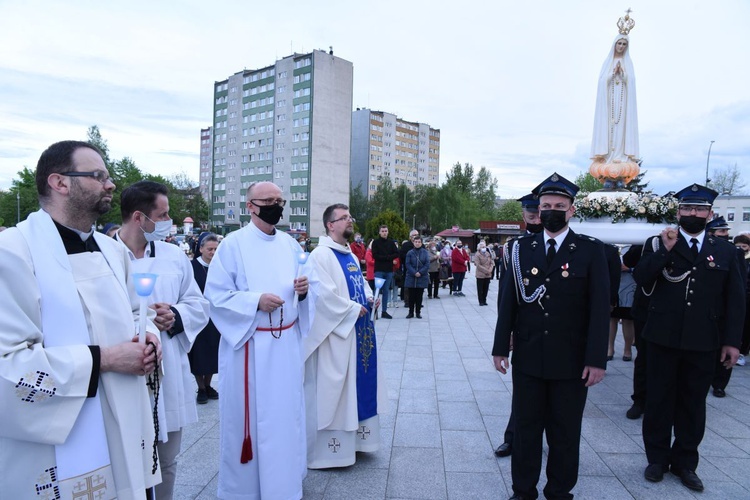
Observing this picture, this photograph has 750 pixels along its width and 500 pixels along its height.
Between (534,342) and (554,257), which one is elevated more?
(554,257)

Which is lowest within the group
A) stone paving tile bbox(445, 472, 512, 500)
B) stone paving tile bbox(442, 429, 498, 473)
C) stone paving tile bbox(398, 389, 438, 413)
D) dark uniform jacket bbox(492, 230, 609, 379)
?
stone paving tile bbox(398, 389, 438, 413)

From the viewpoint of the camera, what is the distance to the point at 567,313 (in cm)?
335

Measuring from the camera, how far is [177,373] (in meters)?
3.29

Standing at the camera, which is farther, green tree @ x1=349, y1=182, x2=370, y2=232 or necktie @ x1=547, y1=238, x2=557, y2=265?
green tree @ x1=349, y1=182, x2=370, y2=232

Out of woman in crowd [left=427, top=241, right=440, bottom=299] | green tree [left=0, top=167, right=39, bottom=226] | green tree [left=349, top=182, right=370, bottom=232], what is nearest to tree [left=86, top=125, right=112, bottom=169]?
green tree [left=0, top=167, right=39, bottom=226]

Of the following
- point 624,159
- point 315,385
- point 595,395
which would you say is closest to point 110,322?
point 315,385

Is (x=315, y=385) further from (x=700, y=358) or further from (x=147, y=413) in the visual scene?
(x=700, y=358)

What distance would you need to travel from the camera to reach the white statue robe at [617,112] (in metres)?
8.31

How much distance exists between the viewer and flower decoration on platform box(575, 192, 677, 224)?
20.4 ft

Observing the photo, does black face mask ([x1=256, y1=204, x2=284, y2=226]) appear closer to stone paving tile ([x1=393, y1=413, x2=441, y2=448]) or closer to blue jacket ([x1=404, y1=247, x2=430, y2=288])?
stone paving tile ([x1=393, y1=413, x2=441, y2=448])

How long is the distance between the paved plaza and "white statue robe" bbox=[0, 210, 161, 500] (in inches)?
78.3

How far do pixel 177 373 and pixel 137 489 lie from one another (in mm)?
1300

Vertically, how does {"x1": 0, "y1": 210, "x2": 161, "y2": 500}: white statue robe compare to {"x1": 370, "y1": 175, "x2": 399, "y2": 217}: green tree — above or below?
below

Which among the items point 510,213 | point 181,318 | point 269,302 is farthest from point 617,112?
point 510,213
